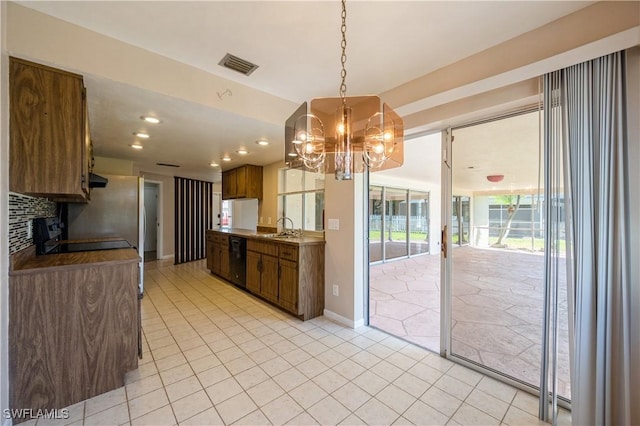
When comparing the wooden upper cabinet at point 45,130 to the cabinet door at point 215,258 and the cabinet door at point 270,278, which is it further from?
the cabinet door at point 215,258

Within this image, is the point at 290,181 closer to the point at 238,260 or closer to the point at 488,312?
the point at 238,260

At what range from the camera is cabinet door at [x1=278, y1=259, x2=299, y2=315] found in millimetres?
3131

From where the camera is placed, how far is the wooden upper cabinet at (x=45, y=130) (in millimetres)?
1684

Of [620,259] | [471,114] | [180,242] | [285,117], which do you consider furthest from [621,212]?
[180,242]

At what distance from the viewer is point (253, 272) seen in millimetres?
3916

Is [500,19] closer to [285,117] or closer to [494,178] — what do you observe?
[494,178]

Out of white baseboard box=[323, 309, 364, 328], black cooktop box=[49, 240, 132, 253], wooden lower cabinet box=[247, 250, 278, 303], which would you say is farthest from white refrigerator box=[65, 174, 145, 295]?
white baseboard box=[323, 309, 364, 328]

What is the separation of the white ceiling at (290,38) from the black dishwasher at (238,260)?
2.00m

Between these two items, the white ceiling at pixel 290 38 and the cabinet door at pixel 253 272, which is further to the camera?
the cabinet door at pixel 253 272

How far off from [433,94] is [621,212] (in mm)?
1487

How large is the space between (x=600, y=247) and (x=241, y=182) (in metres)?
5.02

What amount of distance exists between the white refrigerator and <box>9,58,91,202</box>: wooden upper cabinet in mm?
2342

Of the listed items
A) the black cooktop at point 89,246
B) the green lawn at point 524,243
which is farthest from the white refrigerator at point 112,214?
the green lawn at point 524,243

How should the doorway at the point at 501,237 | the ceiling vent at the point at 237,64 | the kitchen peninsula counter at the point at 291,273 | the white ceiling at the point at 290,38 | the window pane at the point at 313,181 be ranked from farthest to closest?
the window pane at the point at 313,181 → the kitchen peninsula counter at the point at 291,273 → the ceiling vent at the point at 237,64 → the doorway at the point at 501,237 → the white ceiling at the point at 290,38
